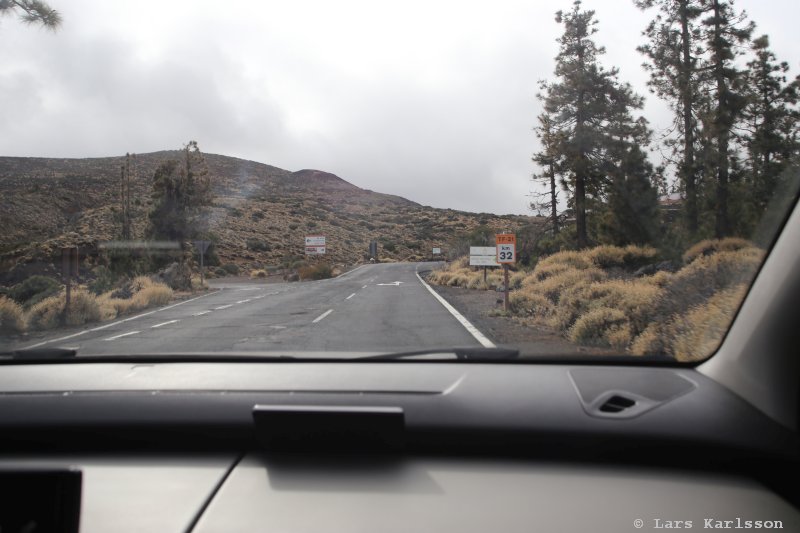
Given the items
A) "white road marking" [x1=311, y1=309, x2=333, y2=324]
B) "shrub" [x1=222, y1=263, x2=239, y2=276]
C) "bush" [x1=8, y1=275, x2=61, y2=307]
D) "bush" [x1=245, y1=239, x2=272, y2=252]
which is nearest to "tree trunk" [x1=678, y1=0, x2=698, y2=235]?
"white road marking" [x1=311, y1=309, x2=333, y2=324]

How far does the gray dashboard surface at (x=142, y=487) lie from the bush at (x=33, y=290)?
39.5 ft

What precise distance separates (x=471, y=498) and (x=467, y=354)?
136cm

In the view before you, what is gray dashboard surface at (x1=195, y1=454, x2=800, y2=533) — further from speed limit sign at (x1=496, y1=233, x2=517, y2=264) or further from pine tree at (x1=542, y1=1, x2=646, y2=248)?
pine tree at (x1=542, y1=1, x2=646, y2=248)

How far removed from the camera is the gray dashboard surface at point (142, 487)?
2641 millimetres

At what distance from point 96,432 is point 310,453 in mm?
1252

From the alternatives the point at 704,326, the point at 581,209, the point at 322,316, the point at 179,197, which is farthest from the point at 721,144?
the point at 179,197

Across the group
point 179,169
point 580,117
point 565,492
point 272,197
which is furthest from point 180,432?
point 272,197

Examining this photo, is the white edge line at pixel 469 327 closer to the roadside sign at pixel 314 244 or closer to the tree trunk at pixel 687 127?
the tree trunk at pixel 687 127

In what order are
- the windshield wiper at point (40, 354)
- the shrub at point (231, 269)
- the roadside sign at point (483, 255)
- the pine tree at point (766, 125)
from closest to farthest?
1. the windshield wiper at point (40, 354)
2. the pine tree at point (766, 125)
3. the roadside sign at point (483, 255)
4. the shrub at point (231, 269)

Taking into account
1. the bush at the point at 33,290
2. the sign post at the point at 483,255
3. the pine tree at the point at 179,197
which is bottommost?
the bush at the point at 33,290

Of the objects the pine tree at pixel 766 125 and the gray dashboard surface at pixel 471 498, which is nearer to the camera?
the gray dashboard surface at pixel 471 498

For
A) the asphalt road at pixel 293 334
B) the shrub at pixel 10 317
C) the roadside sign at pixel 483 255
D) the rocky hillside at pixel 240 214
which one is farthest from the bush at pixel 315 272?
the shrub at pixel 10 317

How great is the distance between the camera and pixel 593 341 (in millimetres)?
8617

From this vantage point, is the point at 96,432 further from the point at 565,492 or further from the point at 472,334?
A: the point at 472,334
